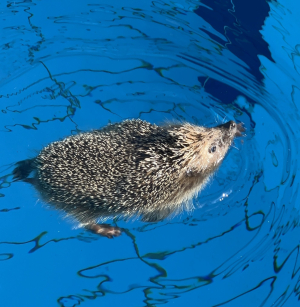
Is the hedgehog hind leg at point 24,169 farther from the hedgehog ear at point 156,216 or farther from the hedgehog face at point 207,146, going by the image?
the hedgehog face at point 207,146

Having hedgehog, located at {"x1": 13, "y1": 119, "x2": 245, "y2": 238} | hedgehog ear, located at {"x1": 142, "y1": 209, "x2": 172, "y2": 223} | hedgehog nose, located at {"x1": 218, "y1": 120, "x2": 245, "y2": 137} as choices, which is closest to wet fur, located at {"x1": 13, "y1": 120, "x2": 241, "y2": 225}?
hedgehog, located at {"x1": 13, "y1": 119, "x2": 245, "y2": 238}

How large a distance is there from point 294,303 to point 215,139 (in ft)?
8.17

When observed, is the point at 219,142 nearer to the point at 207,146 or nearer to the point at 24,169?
the point at 207,146

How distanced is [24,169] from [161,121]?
215cm

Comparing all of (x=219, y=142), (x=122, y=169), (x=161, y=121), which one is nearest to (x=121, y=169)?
(x=122, y=169)

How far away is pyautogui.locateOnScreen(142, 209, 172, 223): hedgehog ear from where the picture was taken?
549 centimetres

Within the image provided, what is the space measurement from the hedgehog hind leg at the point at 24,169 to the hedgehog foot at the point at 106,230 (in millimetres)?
1114

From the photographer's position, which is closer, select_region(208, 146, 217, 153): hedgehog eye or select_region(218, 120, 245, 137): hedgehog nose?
select_region(208, 146, 217, 153): hedgehog eye

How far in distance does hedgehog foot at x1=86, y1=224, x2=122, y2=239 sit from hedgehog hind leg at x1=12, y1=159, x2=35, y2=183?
1.11 m

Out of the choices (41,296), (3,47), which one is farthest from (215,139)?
(3,47)

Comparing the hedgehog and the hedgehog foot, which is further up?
the hedgehog

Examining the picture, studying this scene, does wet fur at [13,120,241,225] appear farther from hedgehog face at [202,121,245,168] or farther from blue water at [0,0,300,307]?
blue water at [0,0,300,307]

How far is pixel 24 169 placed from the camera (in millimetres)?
5508

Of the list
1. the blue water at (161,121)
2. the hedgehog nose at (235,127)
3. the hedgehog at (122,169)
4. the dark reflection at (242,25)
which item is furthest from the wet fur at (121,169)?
the dark reflection at (242,25)
